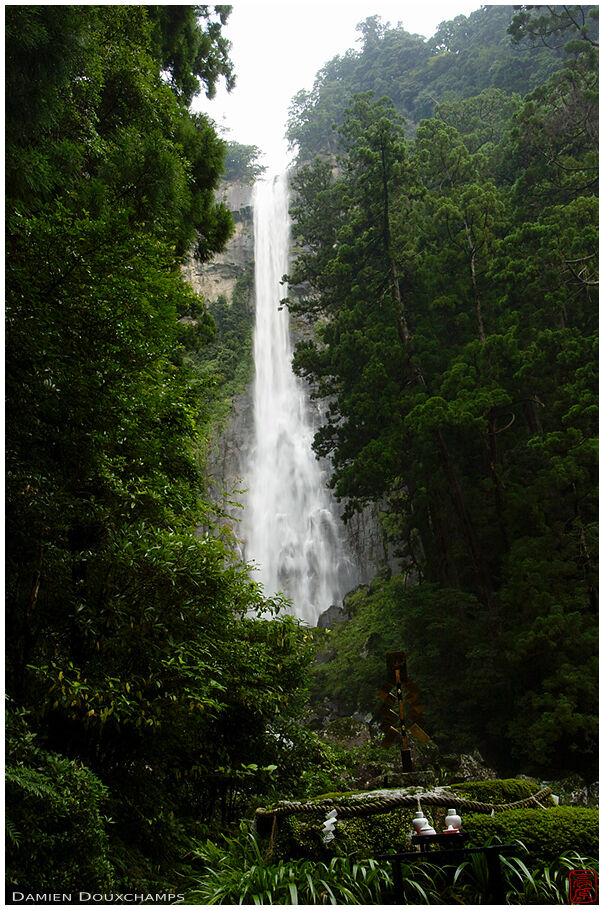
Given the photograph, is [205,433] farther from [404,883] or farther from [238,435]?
[238,435]

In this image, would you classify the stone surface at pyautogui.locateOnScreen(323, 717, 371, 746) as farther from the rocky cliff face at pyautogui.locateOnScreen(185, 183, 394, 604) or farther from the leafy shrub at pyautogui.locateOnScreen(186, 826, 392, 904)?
the leafy shrub at pyautogui.locateOnScreen(186, 826, 392, 904)

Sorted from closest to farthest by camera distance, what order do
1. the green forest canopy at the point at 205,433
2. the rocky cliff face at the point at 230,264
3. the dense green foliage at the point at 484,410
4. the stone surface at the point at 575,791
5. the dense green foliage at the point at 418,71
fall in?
the green forest canopy at the point at 205,433 < the stone surface at the point at 575,791 < the dense green foliage at the point at 484,410 < the dense green foliage at the point at 418,71 < the rocky cliff face at the point at 230,264

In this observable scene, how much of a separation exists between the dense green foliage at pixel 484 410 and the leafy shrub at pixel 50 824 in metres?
6.49

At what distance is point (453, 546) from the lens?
423 inches

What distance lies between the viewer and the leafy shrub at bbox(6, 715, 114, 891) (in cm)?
244

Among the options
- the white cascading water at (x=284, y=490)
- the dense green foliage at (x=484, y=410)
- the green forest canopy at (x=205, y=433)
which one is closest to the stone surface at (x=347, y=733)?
the dense green foliage at (x=484, y=410)

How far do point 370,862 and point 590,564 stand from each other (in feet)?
21.9

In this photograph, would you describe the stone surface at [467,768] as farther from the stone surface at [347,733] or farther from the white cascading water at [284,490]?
the white cascading water at [284,490]

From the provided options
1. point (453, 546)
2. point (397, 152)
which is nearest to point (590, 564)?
point (453, 546)

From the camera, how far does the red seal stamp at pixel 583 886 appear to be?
230 cm

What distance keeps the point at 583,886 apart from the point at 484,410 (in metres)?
7.80

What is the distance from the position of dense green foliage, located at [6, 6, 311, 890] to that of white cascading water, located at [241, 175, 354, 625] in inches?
573

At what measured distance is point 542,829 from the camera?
8.32 feet

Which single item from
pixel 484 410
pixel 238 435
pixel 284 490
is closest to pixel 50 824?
pixel 484 410
